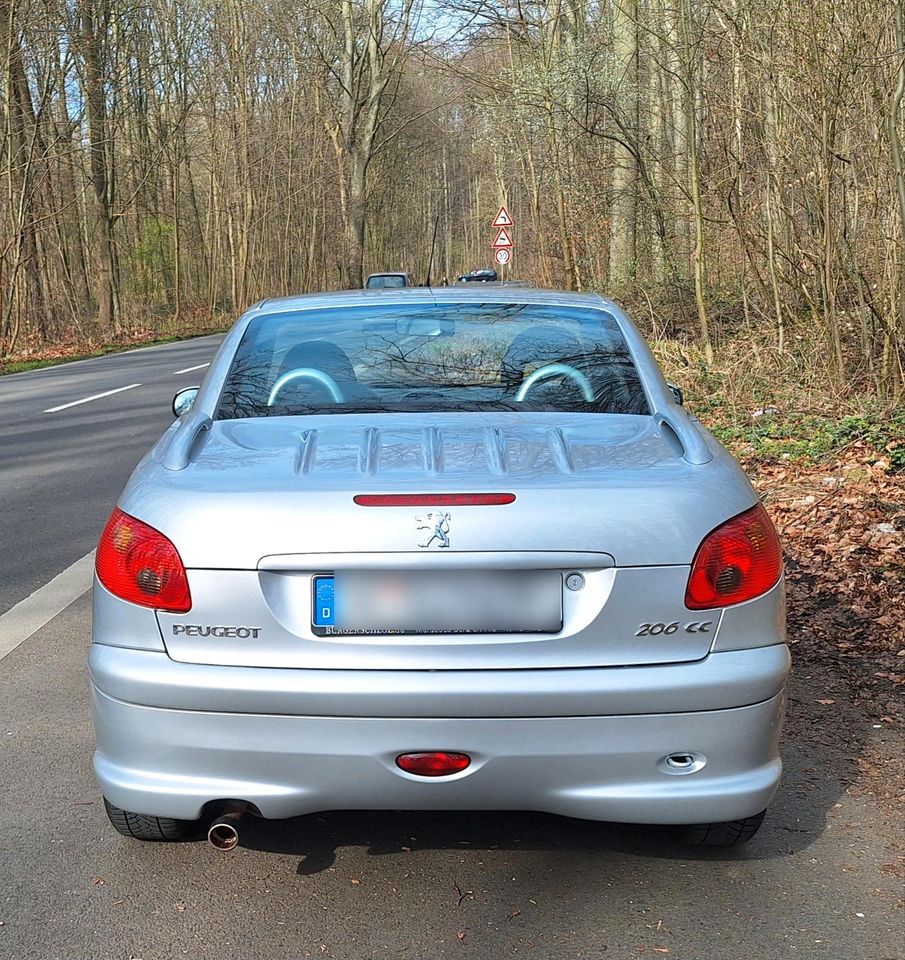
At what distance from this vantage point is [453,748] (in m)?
2.79

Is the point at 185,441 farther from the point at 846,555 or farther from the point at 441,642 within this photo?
the point at 846,555

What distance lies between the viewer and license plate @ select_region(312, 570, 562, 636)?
2.80 m

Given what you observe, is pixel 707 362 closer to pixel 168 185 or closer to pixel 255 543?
pixel 255 543

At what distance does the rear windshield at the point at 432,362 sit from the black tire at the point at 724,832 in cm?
130

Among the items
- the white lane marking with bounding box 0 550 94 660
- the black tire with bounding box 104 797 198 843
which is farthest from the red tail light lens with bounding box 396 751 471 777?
the white lane marking with bounding box 0 550 94 660

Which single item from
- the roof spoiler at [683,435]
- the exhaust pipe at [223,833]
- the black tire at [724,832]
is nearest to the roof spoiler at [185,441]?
the exhaust pipe at [223,833]

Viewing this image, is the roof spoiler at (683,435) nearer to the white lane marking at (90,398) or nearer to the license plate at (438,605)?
the license plate at (438,605)

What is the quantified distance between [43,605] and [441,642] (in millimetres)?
3727

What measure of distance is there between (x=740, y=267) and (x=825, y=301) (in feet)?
11.1

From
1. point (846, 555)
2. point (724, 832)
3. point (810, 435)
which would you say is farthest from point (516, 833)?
point (810, 435)

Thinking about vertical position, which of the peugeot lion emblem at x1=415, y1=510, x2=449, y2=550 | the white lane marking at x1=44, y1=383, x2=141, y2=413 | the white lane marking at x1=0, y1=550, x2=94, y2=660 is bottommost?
the white lane marking at x1=44, y1=383, x2=141, y2=413

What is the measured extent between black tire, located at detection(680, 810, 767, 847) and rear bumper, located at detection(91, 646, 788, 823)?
0.29 meters

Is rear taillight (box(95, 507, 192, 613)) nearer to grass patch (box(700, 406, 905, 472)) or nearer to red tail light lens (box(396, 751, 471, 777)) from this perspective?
red tail light lens (box(396, 751, 471, 777))

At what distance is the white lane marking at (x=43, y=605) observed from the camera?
5406mm
